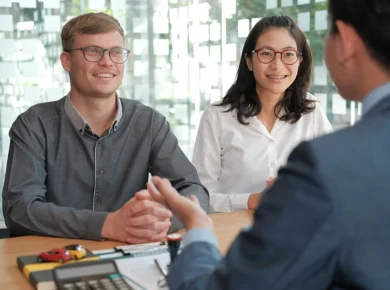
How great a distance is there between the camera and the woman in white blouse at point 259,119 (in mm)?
2758

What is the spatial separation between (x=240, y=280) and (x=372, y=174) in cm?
25

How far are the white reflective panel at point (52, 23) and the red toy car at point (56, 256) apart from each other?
2914 millimetres

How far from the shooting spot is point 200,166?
9.04ft

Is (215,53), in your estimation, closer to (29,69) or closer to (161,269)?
(29,69)

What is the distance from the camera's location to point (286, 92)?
2.94 meters

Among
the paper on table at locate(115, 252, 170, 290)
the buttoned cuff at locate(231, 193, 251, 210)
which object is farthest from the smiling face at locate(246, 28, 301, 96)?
the paper on table at locate(115, 252, 170, 290)

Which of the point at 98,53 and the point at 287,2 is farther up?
the point at 287,2

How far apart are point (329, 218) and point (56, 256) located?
37.6 inches

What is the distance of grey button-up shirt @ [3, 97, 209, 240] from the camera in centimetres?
221

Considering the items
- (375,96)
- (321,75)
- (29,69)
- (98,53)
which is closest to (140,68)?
(29,69)

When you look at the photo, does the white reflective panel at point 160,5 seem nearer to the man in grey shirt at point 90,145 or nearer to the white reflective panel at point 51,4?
the white reflective panel at point 51,4

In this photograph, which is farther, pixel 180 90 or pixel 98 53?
pixel 180 90

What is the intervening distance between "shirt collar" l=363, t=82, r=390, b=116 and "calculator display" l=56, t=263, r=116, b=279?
755 millimetres

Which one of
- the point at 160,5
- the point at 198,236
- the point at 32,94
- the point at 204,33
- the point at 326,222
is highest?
the point at 160,5
